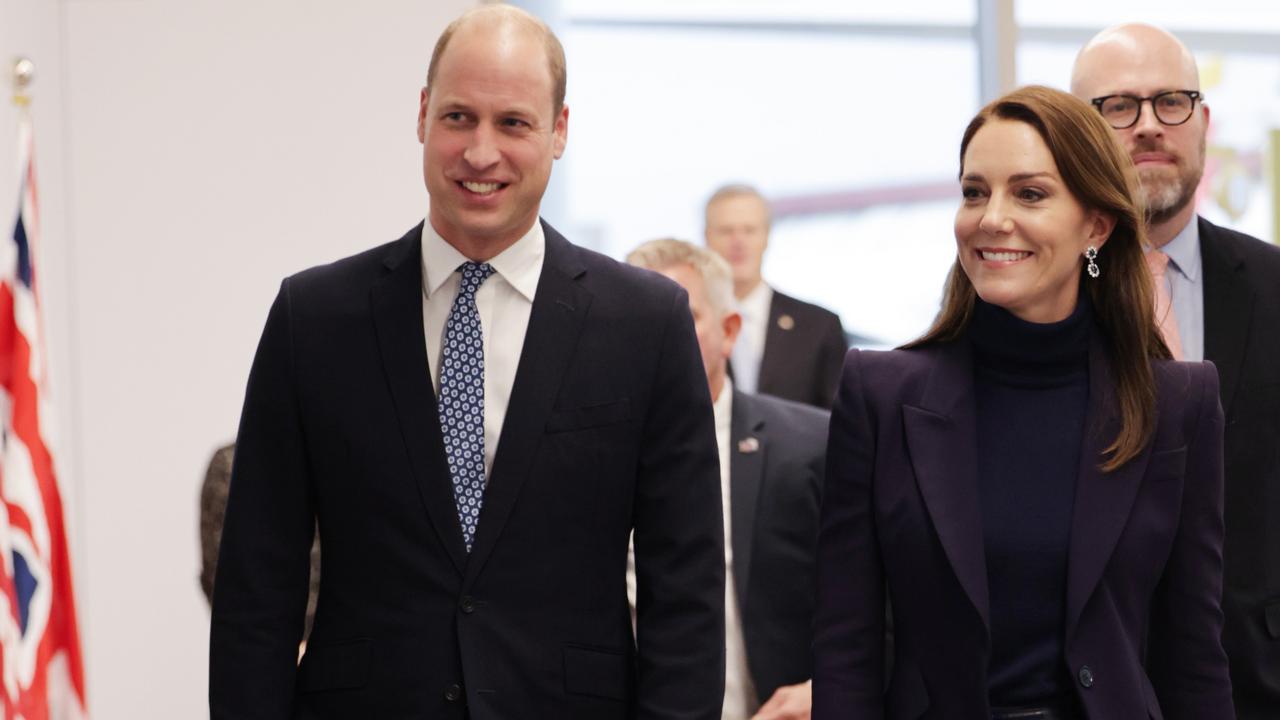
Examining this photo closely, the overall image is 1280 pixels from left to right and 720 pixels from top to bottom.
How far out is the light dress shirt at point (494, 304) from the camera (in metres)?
2.51

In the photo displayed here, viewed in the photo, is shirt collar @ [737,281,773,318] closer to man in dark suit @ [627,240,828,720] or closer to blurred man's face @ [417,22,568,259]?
man in dark suit @ [627,240,828,720]

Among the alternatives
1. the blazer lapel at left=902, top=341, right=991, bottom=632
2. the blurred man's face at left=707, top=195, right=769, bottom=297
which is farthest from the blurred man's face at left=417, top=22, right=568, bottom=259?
the blurred man's face at left=707, top=195, right=769, bottom=297

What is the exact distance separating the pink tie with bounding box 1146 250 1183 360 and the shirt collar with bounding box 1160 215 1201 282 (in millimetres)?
19

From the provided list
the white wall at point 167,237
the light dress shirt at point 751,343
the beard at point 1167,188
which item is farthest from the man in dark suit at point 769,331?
the beard at point 1167,188

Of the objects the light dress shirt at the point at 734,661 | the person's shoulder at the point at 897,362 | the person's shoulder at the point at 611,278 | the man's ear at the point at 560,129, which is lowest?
the light dress shirt at the point at 734,661

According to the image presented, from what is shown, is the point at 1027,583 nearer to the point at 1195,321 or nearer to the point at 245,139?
the point at 1195,321

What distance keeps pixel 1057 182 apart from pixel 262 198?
11.4ft

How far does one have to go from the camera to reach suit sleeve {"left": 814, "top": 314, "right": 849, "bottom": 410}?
5570 millimetres

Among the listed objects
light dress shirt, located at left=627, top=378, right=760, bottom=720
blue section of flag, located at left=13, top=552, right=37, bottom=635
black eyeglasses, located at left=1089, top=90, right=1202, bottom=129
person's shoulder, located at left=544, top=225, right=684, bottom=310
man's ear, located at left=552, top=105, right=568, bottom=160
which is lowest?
light dress shirt, located at left=627, top=378, right=760, bottom=720

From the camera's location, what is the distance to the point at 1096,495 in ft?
8.34

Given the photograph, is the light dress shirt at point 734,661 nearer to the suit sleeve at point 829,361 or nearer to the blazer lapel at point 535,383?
the blazer lapel at point 535,383

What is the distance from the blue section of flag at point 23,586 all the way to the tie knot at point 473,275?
4.11 feet

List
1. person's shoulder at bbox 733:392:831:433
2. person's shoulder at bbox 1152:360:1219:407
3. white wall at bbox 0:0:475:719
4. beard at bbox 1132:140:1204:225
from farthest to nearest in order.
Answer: white wall at bbox 0:0:475:719 → person's shoulder at bbox 733:392:831:433 → beard at bbox 1132:140:1204:225 → person's shoulder at bbox 1152:360:1219:407

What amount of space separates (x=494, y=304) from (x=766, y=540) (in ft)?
3.96
